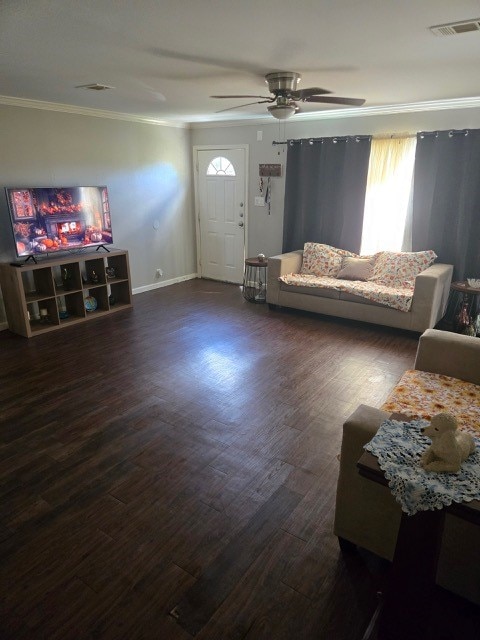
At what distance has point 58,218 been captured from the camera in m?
4.62

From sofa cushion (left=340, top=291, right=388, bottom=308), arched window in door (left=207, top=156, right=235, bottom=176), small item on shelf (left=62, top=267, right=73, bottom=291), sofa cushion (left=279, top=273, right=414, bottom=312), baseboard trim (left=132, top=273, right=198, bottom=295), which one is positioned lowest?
baseboard trim (left=132, top=273, right=198, bottom=295)

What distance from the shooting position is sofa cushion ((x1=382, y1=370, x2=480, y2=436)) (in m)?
2.16

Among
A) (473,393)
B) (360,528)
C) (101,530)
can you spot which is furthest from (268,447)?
(473,393)

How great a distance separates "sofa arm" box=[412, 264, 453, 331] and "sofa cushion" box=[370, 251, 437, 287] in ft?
0.72

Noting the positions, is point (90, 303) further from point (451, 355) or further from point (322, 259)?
point (451, 355)

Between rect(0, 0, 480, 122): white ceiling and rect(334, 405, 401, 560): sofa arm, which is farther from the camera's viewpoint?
rect(0, 0, 480, 122): white ceiling

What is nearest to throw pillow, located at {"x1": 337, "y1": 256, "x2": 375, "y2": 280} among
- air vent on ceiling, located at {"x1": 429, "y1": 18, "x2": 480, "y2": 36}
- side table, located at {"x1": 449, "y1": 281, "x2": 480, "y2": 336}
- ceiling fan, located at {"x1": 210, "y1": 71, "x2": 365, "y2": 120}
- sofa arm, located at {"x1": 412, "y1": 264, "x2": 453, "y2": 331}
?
sofa arm, located at {"x1": 412, "y1": 264, "x2": 453, "y2": 331}

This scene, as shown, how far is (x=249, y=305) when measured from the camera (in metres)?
5.64

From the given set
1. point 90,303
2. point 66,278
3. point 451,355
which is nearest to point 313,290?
point 451,355

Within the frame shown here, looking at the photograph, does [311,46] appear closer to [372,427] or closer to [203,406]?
[372,427]

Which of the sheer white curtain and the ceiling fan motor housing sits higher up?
the ceiling fan motor housing

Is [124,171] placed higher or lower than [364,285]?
higher

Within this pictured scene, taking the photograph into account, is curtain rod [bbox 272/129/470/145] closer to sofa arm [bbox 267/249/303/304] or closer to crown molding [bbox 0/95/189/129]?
sofa arm [bbox 267/249/303/304]

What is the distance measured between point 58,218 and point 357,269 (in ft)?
11.5
